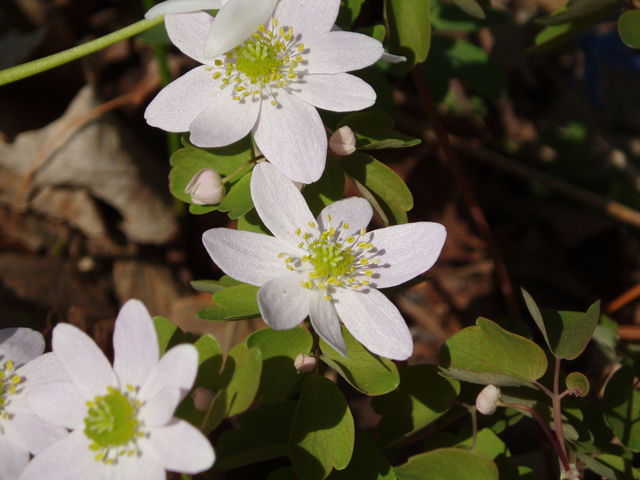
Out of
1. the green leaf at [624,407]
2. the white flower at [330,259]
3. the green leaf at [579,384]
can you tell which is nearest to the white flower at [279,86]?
the white flower at [330,259]

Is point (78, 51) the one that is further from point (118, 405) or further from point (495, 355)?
point (495, 355)

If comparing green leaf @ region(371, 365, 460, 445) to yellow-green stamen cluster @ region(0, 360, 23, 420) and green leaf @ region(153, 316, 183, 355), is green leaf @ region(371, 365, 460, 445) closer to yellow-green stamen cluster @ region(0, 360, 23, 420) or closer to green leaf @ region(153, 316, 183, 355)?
green leaf @ region(153, 316, 183, 355)

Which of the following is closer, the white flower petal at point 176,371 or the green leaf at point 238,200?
the white flower petal at point 176,371

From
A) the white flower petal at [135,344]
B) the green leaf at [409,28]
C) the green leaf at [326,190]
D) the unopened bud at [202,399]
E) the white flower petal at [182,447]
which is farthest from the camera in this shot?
the green leaf at [409,28]

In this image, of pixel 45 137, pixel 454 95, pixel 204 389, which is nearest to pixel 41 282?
pixel 45 137

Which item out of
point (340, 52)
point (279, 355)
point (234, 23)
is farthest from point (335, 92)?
point (279, 355)

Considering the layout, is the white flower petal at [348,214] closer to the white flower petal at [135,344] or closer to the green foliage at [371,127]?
the green foliage at [371,127]

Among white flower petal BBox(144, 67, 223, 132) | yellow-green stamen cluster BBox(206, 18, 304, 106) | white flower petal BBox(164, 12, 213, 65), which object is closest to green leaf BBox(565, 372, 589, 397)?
yellow-green stamen cluster BBox(206, 18, 304, 106)
